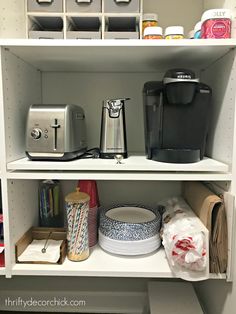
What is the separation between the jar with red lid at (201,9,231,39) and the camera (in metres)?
0.72

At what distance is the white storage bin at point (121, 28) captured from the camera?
0.88 metres

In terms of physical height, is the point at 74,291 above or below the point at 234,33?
below

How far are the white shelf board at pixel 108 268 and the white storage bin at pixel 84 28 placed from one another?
0.77 m

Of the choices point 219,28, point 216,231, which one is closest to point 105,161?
point 216,231

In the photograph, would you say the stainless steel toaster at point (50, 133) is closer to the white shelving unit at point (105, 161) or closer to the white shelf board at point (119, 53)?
the white shelving unit at point (105, 161)

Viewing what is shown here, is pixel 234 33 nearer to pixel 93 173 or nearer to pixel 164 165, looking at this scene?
pixel 164 165

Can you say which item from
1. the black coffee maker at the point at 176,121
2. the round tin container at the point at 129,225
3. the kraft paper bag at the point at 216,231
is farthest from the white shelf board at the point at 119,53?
the round tin container at the point at 129,225

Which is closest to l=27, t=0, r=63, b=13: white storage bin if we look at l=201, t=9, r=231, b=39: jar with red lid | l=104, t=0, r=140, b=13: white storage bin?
l=104, t=0, r=140, b=13: white storage bin

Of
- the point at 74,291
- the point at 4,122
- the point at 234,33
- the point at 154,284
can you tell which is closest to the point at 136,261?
the point at 154,284

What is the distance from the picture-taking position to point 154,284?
3.49ft

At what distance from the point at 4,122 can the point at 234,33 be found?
723 mm

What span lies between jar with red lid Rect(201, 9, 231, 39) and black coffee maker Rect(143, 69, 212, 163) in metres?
0.14

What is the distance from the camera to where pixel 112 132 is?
34.8 inches

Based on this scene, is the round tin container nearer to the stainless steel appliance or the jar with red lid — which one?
the stainless steel appliance
